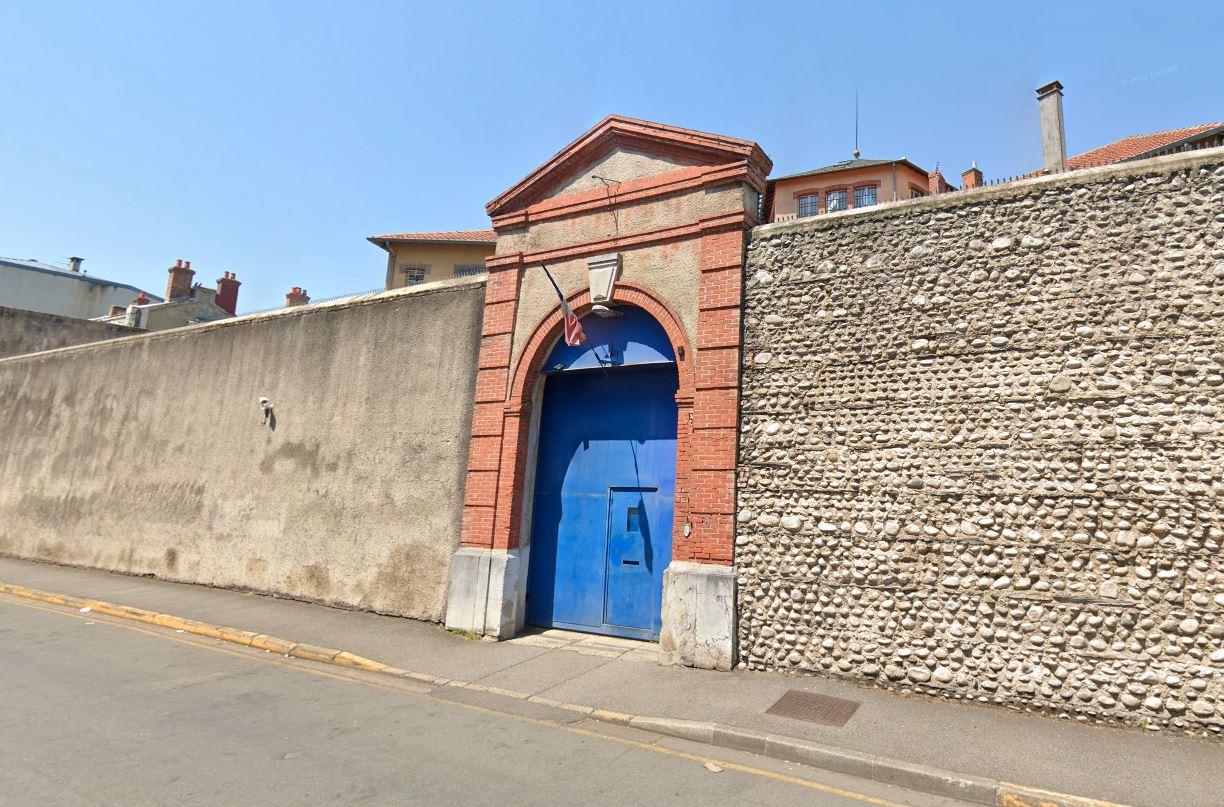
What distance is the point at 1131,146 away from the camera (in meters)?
21.8

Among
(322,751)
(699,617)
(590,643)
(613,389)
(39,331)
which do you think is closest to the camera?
(322,751)

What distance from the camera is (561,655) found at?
8336mm

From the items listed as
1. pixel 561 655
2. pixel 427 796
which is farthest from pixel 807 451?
pixel 427 796

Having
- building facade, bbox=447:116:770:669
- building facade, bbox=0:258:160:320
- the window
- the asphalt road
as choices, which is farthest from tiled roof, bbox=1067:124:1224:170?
building facade, bbox=0:258:160:320

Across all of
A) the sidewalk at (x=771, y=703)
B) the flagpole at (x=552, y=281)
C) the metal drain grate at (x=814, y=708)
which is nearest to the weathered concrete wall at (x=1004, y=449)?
the sidewalk at (x=771, y=703)

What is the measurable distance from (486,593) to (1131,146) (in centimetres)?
2492

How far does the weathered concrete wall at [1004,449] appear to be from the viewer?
6.21 meters

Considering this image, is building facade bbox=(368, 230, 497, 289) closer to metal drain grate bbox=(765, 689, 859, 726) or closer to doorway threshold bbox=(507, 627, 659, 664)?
doorway threshold bbox=(507, 627, 659, 664)

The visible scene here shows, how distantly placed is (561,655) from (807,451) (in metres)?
3.90

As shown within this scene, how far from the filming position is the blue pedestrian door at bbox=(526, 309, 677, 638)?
909 cm

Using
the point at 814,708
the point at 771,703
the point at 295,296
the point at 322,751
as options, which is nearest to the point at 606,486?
the point at 771,703

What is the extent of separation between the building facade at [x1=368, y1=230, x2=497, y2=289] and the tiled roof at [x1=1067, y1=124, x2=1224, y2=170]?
2338cm

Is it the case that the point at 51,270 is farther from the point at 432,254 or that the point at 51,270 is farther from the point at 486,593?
the point at 486,593

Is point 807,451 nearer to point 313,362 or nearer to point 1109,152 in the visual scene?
point 313,362
